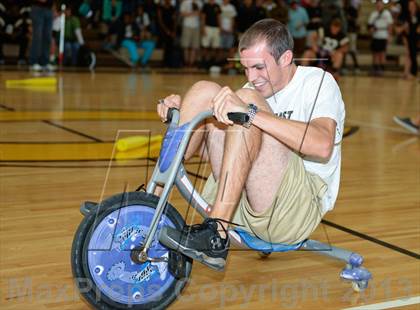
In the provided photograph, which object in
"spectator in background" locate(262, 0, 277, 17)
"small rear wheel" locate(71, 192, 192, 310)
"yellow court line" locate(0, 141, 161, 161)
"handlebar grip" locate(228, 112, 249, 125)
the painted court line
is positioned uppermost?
"spectator in background" locate(262, 0, 277, 17)

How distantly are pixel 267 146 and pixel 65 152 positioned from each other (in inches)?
126

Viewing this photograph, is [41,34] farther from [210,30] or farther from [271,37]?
[271,37]

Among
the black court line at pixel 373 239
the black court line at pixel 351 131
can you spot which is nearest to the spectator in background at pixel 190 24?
the black court line at pixel 351 131

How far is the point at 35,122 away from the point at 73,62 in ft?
23.9

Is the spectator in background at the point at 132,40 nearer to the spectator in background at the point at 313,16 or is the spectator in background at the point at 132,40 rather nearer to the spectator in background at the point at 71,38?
the spectator in background at the point at 71,38

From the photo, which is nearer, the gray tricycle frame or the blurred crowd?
the gray tricycle frame

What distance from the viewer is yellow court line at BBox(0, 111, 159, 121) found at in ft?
24.0

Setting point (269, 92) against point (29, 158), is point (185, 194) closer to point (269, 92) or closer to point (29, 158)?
point (269, 92)

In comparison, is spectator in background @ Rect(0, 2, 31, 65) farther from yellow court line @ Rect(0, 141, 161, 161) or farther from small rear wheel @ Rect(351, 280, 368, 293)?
small rear wheel @ Rect(351, 280, 368, 293)

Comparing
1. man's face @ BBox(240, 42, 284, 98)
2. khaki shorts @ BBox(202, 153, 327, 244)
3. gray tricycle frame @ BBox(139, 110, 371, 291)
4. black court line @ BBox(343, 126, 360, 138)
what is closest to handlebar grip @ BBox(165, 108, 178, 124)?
gray tricycle frame @ BBox(139, 110, 371, 291)

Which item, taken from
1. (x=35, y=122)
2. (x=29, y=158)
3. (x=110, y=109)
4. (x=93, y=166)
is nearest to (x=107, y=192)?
(x=93, y=166)

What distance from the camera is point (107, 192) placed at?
439cm

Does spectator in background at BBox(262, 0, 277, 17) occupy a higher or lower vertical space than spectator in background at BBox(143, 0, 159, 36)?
higher

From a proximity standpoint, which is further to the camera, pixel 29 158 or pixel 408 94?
pixel 408 94
